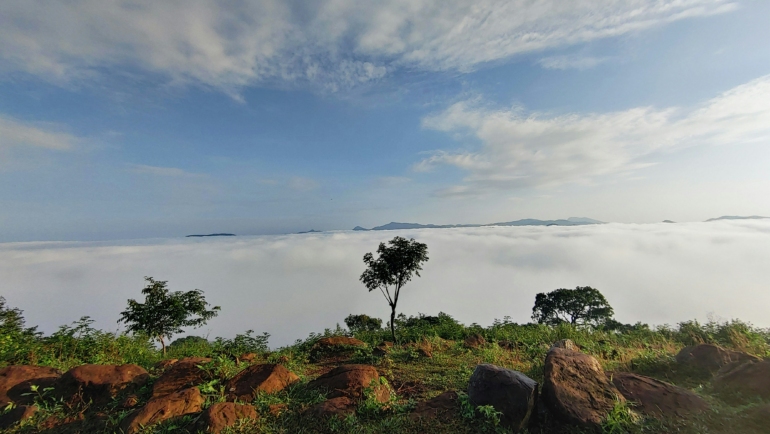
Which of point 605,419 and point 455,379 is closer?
point 605,419

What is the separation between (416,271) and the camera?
1778 centimetres

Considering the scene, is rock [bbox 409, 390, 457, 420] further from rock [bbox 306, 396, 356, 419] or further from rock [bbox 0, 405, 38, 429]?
rock [bbox 0, 405, 38, 429]

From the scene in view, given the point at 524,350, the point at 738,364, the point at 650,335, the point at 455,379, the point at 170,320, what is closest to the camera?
the point at 738,364

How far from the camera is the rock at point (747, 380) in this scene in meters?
5.24

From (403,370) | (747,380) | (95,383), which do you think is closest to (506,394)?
(403,370)

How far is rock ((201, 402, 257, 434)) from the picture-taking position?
4.74m

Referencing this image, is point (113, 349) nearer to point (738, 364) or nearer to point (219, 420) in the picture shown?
point (219, 420)

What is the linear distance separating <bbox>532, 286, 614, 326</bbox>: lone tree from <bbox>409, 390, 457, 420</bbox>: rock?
Answer: 101ft

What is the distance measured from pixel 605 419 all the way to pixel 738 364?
3972 millimetres

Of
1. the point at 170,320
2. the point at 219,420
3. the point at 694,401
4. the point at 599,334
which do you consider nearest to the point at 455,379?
the point at 694,401

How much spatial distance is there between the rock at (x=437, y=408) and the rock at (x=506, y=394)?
1.33 feet

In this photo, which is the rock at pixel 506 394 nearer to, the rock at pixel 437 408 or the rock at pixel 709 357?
the rock at pixel 437 408

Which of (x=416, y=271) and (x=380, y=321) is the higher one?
(x=416, y=271)

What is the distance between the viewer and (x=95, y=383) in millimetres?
6066
